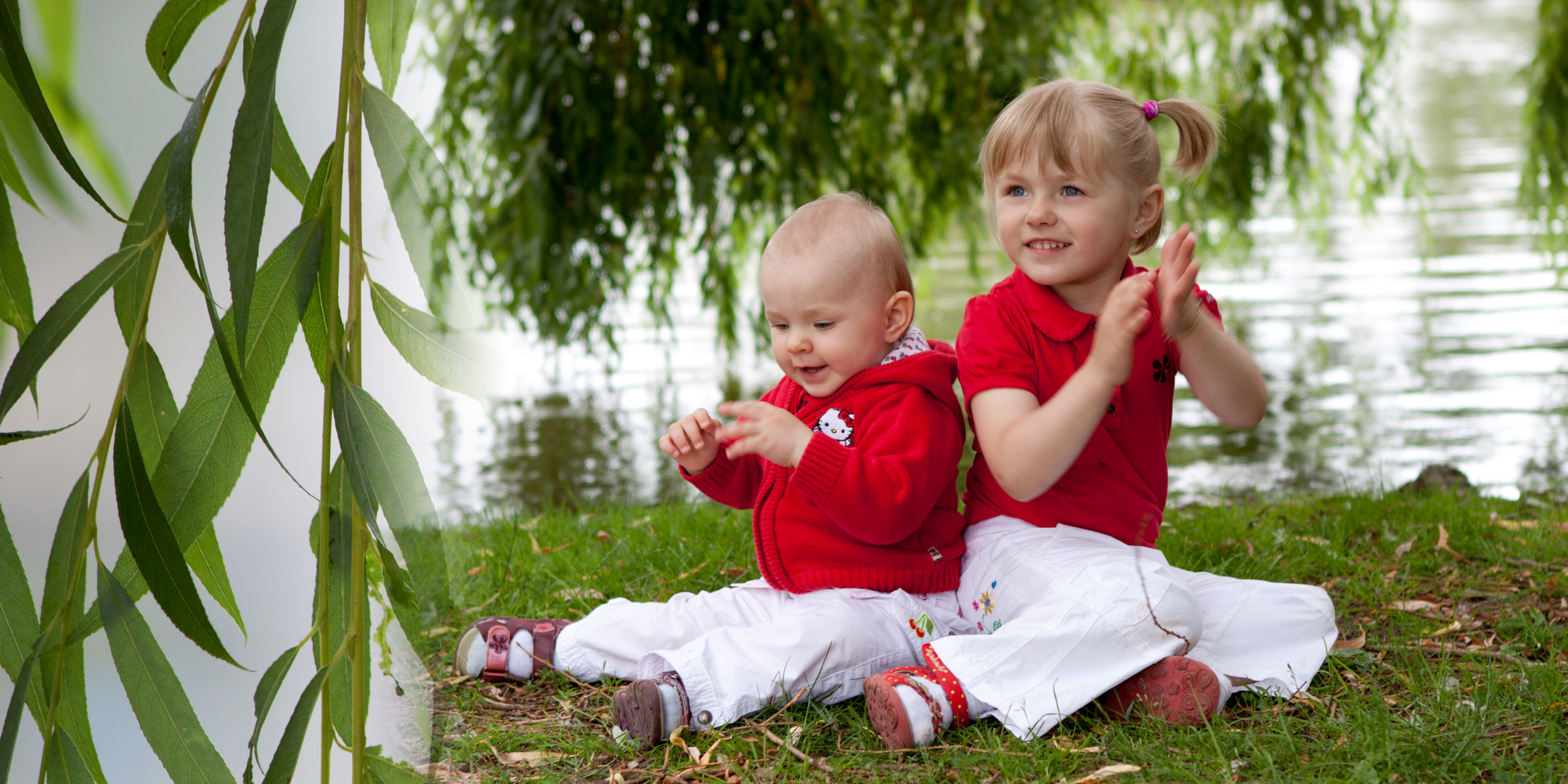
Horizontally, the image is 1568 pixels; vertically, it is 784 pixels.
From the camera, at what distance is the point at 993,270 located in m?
7.74

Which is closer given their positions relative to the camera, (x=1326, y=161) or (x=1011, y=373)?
(x=1011, y=373)

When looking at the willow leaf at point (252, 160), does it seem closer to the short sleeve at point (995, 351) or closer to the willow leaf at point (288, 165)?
the willow leaf at point (288, 165)

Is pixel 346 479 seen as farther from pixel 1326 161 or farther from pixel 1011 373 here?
pixel 1326 161

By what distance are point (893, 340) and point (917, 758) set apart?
644 millimetres

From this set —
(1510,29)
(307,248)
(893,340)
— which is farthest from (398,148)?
(1510,29)

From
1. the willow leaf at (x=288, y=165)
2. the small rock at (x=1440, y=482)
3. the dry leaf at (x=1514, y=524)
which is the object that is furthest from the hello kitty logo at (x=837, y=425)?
the small rock at (x=1440, y=482)

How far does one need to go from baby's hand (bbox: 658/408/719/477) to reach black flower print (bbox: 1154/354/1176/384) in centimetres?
68

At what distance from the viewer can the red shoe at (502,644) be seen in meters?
Result: 2.16

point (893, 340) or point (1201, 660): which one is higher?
point (893, 340)

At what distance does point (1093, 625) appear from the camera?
1.82 meters

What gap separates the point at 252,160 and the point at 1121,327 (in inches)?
41.1

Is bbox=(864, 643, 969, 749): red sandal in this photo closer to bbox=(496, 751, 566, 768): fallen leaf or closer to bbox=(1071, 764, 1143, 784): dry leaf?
bbox=(1071, 764, 1143, 784): dry leaf

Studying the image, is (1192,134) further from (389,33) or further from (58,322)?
(58,322)

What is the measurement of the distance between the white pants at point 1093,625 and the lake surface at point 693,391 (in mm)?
829
